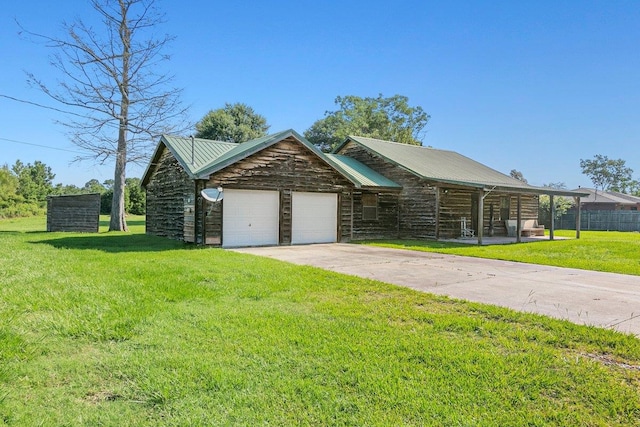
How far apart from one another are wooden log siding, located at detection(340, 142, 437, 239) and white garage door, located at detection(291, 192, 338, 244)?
405 centimetres

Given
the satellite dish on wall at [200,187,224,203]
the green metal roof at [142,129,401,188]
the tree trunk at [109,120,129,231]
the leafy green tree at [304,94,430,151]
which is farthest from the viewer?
the leafy green tree at [304,94,430,151]

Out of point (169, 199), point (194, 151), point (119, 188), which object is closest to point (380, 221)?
point (194, 151)

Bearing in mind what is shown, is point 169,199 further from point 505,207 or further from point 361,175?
point 505,207

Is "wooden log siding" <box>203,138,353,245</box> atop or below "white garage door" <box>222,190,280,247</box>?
atop

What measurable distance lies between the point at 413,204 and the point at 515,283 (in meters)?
11.2

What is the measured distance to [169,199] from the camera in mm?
16734

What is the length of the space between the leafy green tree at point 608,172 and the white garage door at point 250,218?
293 ft

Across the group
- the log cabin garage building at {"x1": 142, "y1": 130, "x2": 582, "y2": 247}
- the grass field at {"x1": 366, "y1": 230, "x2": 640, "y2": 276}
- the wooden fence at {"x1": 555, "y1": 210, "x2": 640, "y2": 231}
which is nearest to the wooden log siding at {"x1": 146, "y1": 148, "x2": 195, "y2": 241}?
the log cabin garage building at {"x1": 142, "y1": 130, "x2": 582, "y2": 247}

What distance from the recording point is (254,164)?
14008 mm

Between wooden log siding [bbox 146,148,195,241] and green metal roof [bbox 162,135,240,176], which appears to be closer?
green metal roof [bbox 162,135,240,176]

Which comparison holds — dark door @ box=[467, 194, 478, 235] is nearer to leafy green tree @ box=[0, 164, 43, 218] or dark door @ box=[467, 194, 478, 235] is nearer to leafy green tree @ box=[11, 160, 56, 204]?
leafy green tree @ box=[0, 164, 43, 218]

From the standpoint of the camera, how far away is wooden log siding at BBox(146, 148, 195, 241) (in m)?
14.7

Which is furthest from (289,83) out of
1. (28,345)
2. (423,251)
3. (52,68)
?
(28,345)

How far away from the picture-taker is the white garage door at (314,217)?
601 inches
